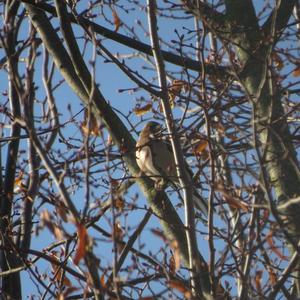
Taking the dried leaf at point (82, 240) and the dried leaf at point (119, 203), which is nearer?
the dried leaf at point (82, 240)

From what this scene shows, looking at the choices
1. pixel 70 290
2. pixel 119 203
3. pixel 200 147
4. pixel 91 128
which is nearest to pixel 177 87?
pixel 200 147

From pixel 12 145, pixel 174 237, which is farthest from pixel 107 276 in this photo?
pixel 12 145

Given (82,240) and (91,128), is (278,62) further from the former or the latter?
(82,240)

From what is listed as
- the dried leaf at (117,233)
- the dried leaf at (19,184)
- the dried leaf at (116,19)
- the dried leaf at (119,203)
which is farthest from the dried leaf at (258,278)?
the dried leaf at (116,19)

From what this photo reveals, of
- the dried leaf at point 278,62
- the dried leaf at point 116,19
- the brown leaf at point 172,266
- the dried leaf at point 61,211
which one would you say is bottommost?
the brown leaf at point 172,266

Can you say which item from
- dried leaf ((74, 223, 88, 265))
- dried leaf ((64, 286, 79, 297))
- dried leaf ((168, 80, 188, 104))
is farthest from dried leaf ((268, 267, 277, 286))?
dried leaf ((168, 80, 188, 104))

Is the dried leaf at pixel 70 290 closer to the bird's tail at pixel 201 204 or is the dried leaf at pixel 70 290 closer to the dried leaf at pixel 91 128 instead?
the dried leaf at pixel 91 128

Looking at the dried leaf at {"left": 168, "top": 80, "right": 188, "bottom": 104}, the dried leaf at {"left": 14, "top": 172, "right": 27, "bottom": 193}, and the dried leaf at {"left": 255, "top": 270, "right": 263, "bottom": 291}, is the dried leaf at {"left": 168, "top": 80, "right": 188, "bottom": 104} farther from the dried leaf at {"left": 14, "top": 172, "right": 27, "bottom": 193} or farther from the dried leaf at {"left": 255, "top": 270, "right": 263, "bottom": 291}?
the dried leaf at {"left": 255, "top": 270, "right": 263, "bottom": 291}

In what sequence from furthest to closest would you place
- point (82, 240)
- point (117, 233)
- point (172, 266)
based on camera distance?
point (172, 266)
point (117, 233)
point (82, 240)

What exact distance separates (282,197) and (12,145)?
2034 mm

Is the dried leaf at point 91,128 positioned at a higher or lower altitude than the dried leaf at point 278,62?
lower

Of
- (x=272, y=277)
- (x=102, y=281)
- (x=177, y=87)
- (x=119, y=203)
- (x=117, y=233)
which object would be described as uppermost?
(x=177, y=87)

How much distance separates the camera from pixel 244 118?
5191 millimetres

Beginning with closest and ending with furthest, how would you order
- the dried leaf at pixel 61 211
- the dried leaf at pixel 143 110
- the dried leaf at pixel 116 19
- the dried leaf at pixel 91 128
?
the dried leaf at pixel 91 128 → the dried leaf at pixel 61 211 → the dried leaf at pixel 116 19 → the dried leaf at pixel 143 110
